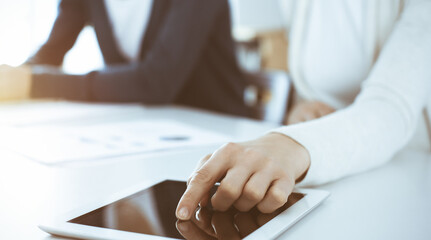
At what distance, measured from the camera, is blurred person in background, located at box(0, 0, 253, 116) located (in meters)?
1.07

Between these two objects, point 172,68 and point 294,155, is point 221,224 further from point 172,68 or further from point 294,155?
point 172,68

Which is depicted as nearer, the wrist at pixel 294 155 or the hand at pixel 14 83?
the wrist at pixel 294 155

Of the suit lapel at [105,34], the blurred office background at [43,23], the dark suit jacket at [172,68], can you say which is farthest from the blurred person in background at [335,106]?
the blurred office background at [43,23]

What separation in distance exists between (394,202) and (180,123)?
1.65ft

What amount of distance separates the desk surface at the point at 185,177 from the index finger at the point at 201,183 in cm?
7

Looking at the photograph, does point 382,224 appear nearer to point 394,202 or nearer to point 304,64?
point 394,202

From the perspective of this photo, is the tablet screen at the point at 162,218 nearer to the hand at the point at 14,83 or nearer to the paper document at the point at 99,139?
the paper document at the point at 99,139

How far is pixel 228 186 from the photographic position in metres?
0.32

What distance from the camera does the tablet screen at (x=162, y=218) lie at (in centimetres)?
29

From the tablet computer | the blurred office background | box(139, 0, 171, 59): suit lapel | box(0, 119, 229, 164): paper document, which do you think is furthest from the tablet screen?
the blurred office background

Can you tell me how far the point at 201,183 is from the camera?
33 centimetres

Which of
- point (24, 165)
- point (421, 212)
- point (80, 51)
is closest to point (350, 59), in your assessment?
point (421, 212)

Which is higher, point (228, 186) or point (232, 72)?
point (228, 186)

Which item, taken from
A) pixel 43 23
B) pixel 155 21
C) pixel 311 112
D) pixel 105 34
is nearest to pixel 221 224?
pixel 311 112
